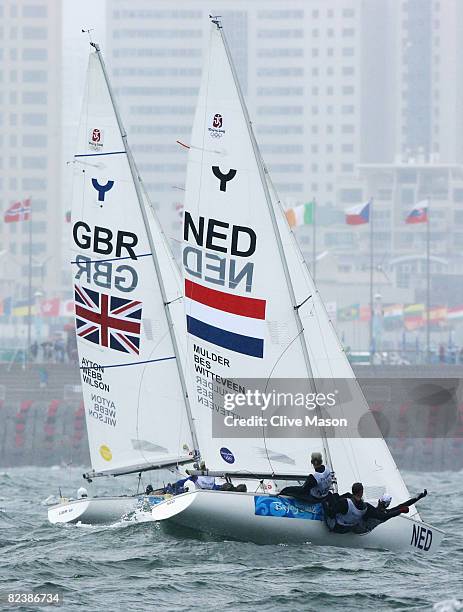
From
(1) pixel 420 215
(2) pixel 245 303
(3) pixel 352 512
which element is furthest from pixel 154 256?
(1) pixel 420 215

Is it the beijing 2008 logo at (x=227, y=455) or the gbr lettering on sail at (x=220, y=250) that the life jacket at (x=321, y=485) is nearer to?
the beijing 2008 logo at (x=227, y=455)

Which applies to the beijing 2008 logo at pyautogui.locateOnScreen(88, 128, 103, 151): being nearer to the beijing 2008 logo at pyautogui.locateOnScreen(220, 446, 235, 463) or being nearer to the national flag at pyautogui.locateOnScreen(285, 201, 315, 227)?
the beijing 2008 logo at pyautogui.locateOnScreen(220, 446, 235, 463)

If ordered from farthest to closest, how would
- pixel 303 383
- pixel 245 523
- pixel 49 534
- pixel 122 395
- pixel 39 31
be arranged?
pixel 39 31
pixel 122 395
pixel 49 534
pixel 303 383
pixel 245 523

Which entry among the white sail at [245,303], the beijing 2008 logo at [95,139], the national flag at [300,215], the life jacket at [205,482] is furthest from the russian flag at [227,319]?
the national flag at [300,215]

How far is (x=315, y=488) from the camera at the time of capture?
19.3 meters

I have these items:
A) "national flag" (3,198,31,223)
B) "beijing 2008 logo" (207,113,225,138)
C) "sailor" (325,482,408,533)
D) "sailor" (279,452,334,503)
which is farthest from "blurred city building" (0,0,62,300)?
"sailor" (325,482,408,533)

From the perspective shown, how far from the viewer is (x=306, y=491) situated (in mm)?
19203

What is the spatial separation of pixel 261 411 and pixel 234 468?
0.88 m

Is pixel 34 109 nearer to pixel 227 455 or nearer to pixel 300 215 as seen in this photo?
pixel 300 215

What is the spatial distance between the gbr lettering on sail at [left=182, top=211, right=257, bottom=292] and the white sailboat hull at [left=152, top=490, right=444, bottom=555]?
133 inches

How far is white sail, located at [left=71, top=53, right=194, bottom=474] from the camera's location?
2339cm

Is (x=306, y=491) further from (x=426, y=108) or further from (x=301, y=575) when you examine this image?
(x=426, y=108)

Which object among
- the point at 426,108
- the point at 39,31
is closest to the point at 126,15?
the point at 39,31

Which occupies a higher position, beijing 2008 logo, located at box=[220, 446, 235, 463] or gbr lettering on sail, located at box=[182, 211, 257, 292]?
gbr lettering on sail, located at box=[182, 211, 257, 292]
